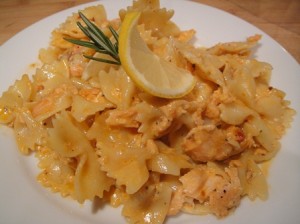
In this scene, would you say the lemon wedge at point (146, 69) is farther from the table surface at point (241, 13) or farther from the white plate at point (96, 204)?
the table surface at point (241, 13)

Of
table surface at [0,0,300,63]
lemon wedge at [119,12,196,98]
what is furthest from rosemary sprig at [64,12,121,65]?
table surface at [0,0,300,63]

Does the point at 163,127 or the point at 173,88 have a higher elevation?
the point at 173,88

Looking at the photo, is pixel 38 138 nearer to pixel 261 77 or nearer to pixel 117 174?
pixel 117 174

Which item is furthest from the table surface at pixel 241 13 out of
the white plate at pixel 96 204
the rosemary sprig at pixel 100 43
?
the rosemary sprig at pixel 100 43

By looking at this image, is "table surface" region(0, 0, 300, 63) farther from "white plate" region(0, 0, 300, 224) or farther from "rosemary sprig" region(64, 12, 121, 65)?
"rosemary sprig" region(64, 12, 121, 65)

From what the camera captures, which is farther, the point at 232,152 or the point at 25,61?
the point at 25,61

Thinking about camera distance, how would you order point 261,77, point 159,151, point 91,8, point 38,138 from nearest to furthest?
point 159,151 < point 38,138 < point 261,77 < point 91,8

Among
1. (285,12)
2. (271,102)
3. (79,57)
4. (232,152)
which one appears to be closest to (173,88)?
(232,152)
